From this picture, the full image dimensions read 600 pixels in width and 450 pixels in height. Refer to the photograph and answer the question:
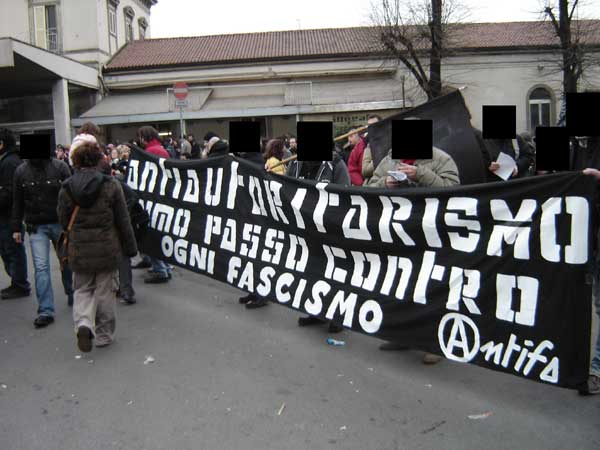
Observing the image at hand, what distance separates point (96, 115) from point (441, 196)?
975 inches

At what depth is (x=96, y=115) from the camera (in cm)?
2594

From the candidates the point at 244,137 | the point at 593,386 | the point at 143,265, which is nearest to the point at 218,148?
the point at 244,137

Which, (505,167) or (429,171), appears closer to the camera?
(429,171)

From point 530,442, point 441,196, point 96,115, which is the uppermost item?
point 96,115

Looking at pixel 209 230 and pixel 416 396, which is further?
pixel 209 230

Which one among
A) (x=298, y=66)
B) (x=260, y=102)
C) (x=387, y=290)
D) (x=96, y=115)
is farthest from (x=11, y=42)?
(x=387, y=290)

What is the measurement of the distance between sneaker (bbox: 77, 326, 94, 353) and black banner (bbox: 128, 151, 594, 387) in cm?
136

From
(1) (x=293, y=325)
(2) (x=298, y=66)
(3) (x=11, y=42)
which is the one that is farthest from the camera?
(2) (x=298, y=66)

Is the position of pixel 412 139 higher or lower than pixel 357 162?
higher

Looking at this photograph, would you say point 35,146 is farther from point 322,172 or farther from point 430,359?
point 430,359

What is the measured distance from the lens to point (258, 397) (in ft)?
12.7

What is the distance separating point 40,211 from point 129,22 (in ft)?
103

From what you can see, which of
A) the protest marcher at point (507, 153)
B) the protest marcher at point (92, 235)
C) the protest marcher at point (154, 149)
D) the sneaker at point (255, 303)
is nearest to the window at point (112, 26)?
the protest marcher at point (154, 149)

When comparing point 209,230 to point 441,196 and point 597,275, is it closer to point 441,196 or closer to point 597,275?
point 441,196
